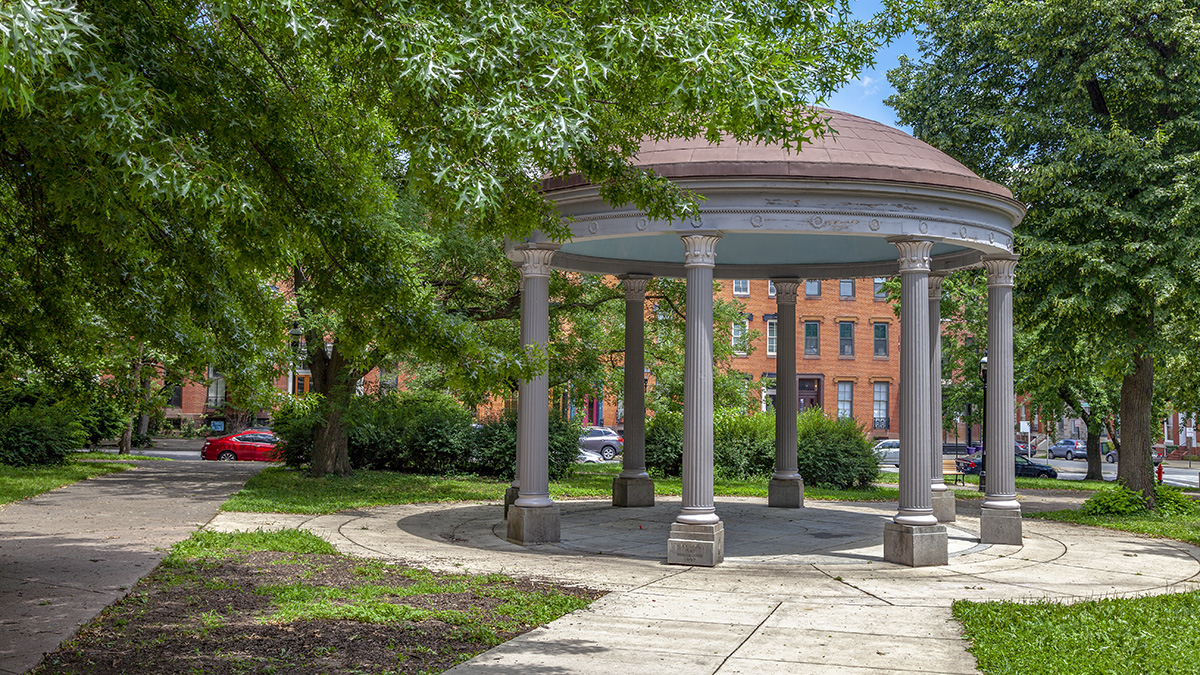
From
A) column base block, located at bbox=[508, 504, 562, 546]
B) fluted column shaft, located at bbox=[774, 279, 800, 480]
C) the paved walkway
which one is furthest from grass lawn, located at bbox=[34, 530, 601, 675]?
fluted column shaft, located at bbox=[774, 279, 800, 480]

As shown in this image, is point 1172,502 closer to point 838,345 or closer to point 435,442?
point 435,442

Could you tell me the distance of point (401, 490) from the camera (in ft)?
77.0

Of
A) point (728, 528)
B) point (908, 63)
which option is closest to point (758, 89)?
point (728, 528)

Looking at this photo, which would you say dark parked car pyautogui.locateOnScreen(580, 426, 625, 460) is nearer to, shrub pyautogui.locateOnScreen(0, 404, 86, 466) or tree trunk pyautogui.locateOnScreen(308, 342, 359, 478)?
tree trunk pyautogui.locateOnScreen(308, 342, 359, 478)

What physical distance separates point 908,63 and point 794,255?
9478mm

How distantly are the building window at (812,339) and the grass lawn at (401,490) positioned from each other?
1280 inches

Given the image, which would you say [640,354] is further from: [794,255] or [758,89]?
[758,89]

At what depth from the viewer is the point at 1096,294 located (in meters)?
19.5

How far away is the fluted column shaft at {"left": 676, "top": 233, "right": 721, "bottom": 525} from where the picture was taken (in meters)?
12.4

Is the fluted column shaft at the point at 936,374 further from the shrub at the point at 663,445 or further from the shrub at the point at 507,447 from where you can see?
the shrub at the point at 507,447

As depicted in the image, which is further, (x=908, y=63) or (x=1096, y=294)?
(x=908, y=63)

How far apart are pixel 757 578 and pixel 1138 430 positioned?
46.3 ft

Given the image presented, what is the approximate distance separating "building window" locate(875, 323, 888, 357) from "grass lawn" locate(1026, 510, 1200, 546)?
41.1 metres

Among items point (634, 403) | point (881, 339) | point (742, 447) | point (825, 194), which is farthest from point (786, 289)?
point (881, 339)
